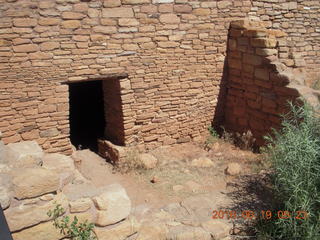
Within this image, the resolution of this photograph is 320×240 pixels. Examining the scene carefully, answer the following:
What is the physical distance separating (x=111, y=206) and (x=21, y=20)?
3066 mm

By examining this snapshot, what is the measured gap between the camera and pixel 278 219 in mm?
3664

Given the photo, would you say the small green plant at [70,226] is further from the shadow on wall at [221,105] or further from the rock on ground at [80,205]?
the shadow on wall at [221,105]

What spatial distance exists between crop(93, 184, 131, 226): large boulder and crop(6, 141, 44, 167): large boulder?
27.1 inches

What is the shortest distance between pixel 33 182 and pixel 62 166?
801 millimetres

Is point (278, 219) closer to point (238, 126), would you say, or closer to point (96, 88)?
point (238, 126)

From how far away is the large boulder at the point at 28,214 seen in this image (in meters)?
2.64

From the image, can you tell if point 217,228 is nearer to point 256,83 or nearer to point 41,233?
point 41,233

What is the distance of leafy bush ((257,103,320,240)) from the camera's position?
3.50 m

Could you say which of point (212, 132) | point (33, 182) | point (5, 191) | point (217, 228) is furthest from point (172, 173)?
point (5, 191)

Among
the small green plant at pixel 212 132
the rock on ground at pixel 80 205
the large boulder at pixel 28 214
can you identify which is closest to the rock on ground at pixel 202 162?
the small green plant at pixel 212 132

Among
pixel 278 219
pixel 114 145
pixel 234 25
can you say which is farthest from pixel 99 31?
pixel 278 219

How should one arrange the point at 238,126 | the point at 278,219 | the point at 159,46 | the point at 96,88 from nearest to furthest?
the point at 278,219, the point at 159,46, the point at 238,126, the point at 96,88

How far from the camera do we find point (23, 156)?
128 inches
